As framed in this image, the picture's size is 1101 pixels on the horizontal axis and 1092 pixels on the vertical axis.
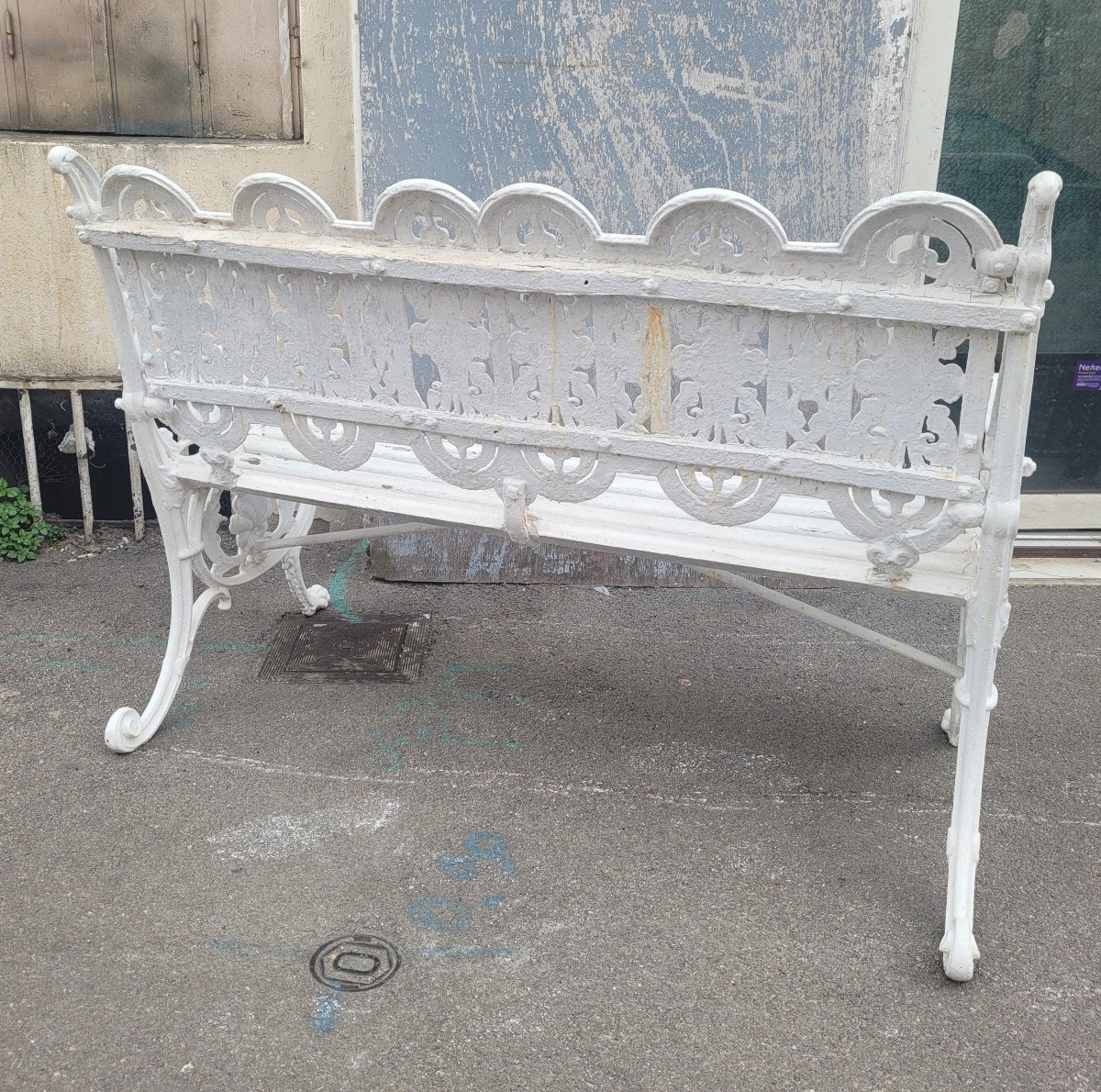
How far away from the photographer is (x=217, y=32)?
418 cm

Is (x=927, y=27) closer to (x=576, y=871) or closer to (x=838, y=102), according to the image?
(x=838, y=102)

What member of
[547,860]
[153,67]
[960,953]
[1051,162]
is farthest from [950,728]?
[153,67]

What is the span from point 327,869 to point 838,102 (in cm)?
292

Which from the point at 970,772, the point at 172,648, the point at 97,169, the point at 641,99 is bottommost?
the point at 172,648

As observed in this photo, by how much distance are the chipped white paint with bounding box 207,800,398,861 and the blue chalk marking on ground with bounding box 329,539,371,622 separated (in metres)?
1.14

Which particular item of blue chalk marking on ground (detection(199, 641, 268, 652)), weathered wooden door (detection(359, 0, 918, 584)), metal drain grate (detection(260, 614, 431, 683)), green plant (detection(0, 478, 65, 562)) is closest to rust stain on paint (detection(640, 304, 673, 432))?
metal drain grate (detection(260, 614, 431, 683))

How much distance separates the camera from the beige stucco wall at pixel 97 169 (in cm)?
414

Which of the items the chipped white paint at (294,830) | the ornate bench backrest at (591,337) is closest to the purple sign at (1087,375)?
the ornate bench backrest at (591,337)

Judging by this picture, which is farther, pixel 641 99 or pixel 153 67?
pixel 153 67

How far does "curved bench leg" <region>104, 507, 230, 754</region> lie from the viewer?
2.96m

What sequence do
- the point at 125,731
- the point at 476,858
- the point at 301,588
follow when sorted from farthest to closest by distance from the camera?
the point at 301,588 < the point at 125,731 < the point at 476,858

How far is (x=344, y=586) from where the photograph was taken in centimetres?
412

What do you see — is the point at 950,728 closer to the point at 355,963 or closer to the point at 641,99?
the point at 355,963

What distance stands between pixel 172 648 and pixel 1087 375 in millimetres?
3419
